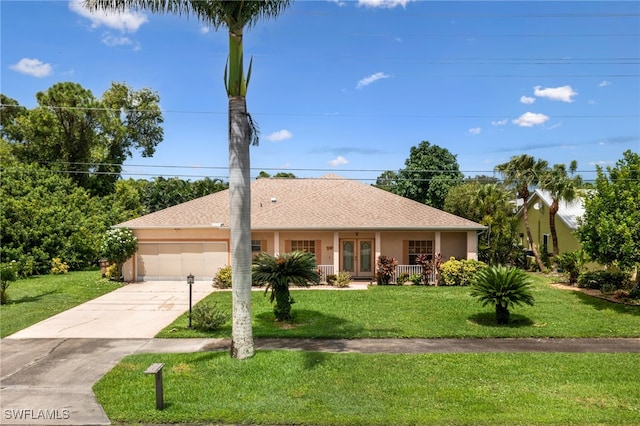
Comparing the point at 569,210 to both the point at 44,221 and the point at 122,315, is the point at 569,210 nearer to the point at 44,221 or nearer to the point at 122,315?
the point at 122,315

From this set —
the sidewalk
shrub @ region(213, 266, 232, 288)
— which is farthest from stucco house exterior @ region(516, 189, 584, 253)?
shrub @ region(213, 266, 232, 288)

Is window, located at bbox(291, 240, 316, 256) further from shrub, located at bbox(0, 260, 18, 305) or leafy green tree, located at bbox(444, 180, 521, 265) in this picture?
shrub, located at bbox(0, 260, 18, 305)

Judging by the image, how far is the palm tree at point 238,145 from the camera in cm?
877

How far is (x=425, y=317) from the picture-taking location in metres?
12.6

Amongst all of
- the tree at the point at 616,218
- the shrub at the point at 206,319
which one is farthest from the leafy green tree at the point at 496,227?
the shrub at the point at 206,319

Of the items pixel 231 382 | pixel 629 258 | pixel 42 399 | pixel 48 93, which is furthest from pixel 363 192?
pixel 48 93

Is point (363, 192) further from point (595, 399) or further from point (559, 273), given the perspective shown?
point (595, 399)

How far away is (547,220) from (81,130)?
35.7 metres

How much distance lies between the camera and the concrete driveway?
11328mm

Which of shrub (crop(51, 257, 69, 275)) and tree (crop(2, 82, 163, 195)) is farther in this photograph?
tree (crop(2, 82, 163, 195))

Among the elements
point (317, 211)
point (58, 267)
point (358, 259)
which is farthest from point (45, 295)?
point (358, 259)

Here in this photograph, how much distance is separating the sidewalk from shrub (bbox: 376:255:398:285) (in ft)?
28.4

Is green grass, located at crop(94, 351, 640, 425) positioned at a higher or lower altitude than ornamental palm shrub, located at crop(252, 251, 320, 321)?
lower

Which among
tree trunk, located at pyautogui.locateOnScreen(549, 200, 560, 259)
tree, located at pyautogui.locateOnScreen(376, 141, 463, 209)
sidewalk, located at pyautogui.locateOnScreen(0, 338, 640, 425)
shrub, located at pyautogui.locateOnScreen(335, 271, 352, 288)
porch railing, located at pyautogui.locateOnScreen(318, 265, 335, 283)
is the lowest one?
sidewalk, located at pyautogui.locateOnScreen(0, 338, 640, 425)
